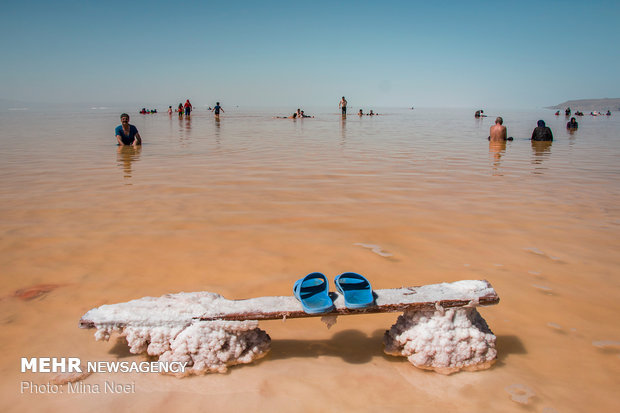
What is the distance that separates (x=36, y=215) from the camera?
517 cm

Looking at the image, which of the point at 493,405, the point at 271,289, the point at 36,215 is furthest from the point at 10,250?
the point at 493,405

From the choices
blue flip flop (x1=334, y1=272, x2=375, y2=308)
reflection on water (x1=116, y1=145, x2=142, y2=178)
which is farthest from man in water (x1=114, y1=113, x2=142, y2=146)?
blue flip flop (x1=334, y1=272, x2=375, y2=308)

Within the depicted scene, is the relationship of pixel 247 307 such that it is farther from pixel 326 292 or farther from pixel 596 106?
pixel 596 106

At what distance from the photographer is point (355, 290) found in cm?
256

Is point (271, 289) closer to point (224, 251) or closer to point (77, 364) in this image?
point (224, 251)

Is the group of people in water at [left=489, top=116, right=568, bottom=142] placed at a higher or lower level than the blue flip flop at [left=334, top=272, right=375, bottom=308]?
higher

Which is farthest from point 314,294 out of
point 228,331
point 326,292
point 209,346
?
point 209,346

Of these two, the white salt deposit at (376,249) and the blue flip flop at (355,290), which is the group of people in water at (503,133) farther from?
the blue flip flop at (355,290)

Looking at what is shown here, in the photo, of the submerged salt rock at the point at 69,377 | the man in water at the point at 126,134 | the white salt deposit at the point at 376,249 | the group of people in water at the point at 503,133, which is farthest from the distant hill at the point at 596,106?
the submerged salt rock at the point at 69,377

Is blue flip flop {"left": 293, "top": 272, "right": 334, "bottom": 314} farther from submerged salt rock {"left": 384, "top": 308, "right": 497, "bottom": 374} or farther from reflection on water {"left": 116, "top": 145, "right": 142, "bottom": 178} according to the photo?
reflection on water {"left": 116, "top": 145, "right": 142, "bottom": 178}

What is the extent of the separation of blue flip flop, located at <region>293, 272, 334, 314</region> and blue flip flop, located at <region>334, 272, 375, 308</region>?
105 millimetres

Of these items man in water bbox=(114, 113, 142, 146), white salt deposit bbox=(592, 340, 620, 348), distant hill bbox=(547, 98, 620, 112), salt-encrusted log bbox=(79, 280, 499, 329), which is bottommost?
white salt deposit bbox=(592, 340, 620, 348)

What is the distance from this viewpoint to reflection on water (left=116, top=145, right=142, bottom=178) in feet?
28.1

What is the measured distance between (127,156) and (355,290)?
969 cm
